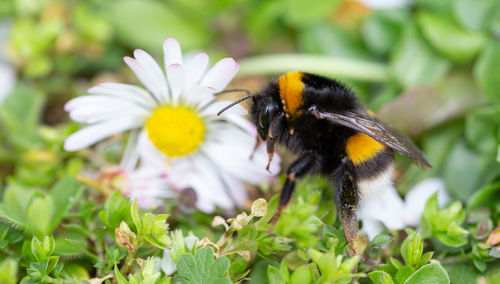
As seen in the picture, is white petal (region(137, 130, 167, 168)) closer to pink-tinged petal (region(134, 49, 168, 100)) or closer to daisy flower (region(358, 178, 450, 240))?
pink-tinged petal (region(134, 49, 168, 100))

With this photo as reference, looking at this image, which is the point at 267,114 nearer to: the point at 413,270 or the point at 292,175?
the point at 292,175

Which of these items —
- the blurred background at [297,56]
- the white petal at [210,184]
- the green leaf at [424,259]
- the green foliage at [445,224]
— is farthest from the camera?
the blurred background at [297,56]

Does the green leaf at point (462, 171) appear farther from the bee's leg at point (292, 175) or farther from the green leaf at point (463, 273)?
the bee's leg at point (292, 175)

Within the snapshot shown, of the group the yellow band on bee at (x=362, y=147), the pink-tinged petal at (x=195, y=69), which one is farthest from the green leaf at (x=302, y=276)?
the pink-tinged petal at (x=195, y=69)

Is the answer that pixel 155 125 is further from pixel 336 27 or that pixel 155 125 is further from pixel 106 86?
pixel 336 27

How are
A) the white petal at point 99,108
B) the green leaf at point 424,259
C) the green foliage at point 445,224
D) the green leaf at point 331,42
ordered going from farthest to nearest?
the green leaf at point 331,42 → the white petal at point 99,108 → the green foliage at point 445,224 → the green leaf at point 424,259

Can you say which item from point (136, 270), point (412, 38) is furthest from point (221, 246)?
point (412, 38)

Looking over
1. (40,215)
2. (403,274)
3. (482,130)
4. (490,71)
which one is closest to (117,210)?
(40,215)
